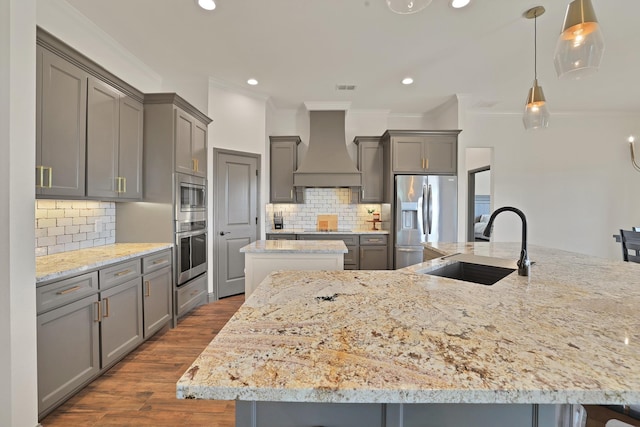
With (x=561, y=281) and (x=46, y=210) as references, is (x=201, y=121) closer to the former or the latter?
(x=46, y=210)

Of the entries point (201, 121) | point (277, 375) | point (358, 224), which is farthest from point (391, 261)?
point (277, 375)

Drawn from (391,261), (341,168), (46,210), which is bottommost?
(391,261)

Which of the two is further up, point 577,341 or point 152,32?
point 152,32

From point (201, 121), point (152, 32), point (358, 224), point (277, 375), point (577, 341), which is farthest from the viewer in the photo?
point (358, 224)

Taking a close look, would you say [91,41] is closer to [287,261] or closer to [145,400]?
[287,261]

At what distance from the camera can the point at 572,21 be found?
1450 mm

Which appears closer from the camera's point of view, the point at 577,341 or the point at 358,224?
the point at 577,341

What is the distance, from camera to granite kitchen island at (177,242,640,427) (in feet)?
1.71

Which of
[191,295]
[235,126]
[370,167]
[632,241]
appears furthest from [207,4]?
[632,241]

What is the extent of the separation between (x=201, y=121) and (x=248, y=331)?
10.2 ft

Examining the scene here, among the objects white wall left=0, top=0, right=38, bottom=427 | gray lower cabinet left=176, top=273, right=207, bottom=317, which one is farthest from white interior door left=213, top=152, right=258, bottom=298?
white wall left=0, top=0, right=38, bottom=427

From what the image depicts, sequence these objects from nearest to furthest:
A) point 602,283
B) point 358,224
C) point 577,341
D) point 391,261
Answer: point 577,341 → point 602,283 → point 391,261 → point 358,224

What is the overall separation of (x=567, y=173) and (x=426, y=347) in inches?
227

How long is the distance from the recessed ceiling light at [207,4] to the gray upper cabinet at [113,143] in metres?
1.02
